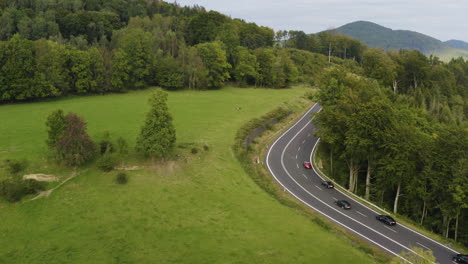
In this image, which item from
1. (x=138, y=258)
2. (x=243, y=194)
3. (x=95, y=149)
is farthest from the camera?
(x=95, y=149)

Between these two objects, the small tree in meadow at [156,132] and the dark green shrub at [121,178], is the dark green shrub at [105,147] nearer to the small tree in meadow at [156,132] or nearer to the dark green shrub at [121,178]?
the small tree in meadow at [156,132]

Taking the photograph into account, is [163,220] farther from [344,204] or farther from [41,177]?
[344,204]

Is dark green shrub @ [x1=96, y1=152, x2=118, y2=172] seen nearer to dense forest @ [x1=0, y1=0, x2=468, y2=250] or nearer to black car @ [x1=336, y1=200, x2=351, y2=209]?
black car @ [x1=336, y1=200, x2=351, y2=209]

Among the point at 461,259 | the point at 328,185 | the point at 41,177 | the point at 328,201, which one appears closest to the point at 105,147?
the point at 41,177

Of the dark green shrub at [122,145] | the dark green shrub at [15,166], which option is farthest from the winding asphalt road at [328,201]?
the dark green shrub at [15,166]

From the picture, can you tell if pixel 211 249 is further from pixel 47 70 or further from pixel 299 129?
pixel 47 70

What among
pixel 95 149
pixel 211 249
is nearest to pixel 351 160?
pixel 211 249
